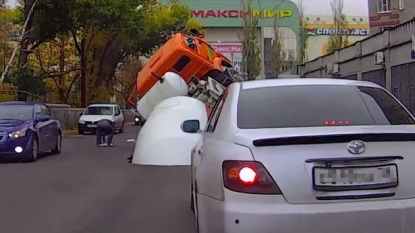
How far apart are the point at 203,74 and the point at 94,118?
16600mm

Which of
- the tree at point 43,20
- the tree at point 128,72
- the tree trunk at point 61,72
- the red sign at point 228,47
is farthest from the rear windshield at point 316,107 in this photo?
the tree at point 128,72

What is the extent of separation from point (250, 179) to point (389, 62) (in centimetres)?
2196

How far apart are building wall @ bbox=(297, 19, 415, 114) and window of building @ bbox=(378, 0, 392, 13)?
11432mm

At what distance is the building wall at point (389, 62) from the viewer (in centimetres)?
2345

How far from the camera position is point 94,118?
35.2 meters

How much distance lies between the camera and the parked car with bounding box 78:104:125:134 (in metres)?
34.8

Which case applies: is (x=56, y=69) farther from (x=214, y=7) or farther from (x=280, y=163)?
(x=280, y=163)

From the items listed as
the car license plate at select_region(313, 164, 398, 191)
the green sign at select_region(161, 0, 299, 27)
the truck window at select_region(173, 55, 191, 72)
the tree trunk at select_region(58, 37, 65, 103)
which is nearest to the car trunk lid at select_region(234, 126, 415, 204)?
the car license plate at select_region(313, 164, 398, 191)

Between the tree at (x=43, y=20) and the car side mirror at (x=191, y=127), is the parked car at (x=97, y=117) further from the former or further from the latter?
the car side mirror at (x=191, y=127)

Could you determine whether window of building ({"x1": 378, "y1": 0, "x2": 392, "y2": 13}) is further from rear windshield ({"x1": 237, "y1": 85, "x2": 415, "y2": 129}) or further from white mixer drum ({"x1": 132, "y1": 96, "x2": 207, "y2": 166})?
rear windshield ({"x1": 237, "y1": 85, "x2": 415, "y2": 129})

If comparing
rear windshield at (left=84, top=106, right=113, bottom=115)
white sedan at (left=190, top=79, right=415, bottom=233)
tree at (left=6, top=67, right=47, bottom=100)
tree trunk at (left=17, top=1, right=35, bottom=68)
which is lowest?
white sedan at (left=190, top=79, right=415, bottom=233)

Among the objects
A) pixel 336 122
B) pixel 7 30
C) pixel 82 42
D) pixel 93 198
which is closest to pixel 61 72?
pixel 82 42

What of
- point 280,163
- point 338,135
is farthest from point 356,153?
point 280,163

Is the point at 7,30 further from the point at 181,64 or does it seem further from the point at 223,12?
the point at 223,12
